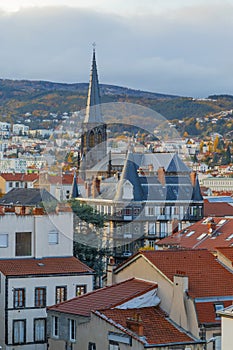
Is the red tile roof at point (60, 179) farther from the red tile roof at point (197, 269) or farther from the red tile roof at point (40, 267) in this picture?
the red tile roof at point (197, 269)

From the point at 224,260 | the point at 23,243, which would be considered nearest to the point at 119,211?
the point at 23,243

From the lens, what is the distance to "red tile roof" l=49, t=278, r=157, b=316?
3763 cm

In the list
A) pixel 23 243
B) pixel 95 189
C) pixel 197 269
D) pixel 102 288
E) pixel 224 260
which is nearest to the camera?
pixel 197 269

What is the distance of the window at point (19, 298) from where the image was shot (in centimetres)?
4409

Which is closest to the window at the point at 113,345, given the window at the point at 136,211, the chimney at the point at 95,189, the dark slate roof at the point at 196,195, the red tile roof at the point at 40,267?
the red tile roof at the point at 40,267

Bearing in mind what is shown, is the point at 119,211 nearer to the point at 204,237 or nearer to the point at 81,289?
the point at 204,237

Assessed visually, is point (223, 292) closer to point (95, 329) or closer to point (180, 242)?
point (95, 329)

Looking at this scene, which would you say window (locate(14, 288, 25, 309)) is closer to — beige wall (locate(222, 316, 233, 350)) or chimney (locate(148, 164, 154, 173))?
beige wall (locate(222, 316, 233, 350))

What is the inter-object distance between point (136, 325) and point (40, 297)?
10.4 metres

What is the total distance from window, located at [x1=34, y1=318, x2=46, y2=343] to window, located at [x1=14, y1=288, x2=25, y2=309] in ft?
3.03

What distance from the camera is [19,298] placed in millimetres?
44219

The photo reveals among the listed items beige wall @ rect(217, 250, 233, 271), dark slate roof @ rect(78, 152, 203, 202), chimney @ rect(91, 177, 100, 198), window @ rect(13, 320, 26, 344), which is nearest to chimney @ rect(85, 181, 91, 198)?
chimney @ rect(91, 177, 100, 198)

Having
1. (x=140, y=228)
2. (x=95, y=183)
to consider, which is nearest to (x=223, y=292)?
(x=140, y=228)

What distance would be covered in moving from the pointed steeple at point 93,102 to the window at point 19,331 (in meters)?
90.1
